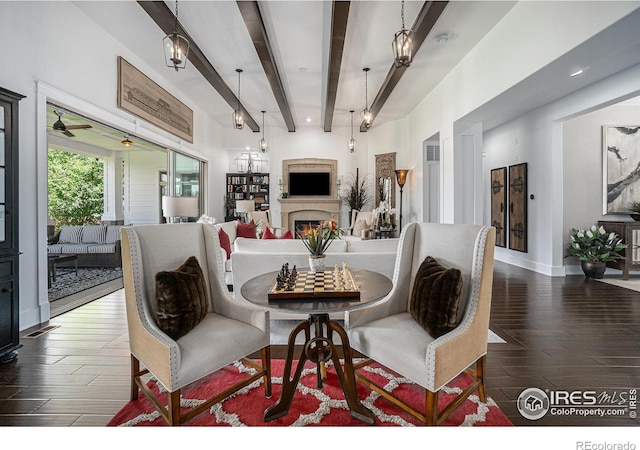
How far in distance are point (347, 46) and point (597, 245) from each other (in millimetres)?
4647

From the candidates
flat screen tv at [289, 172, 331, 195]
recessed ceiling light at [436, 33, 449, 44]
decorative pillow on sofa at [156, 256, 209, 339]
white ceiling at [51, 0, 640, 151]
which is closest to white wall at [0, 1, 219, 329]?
white ceiling at [51, 0, 640, 151]

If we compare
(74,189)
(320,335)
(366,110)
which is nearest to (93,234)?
(74,189)

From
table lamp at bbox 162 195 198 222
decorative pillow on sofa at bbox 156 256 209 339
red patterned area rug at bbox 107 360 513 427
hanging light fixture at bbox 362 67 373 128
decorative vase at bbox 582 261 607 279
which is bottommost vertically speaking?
red patterned area rug at bbox 107 360 513 427

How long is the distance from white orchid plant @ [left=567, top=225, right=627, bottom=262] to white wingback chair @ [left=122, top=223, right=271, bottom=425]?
5.28 meters

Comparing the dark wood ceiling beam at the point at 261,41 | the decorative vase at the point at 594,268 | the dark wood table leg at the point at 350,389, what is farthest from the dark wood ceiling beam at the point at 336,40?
the decorative vase at the point at 594,268

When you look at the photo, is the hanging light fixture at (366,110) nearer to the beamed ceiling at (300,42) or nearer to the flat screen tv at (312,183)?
the beamed ceiling at (300,42)

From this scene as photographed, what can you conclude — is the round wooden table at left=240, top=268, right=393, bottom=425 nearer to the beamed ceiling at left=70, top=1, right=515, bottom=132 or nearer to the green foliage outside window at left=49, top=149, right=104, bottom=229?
the beamed ceiling at left=70, top=1, right=515, bottom=132

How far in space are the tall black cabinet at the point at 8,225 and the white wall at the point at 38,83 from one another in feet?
2.01

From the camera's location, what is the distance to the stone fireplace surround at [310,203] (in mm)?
8461

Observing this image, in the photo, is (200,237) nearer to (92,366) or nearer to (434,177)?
(92,366)

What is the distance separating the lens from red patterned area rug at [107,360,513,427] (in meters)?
1.63

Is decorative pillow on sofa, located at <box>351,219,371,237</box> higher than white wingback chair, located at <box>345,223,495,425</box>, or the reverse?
decorative pillow on sofa, located at <box>351,219,371,237</box>

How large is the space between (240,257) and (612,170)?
5.92m
